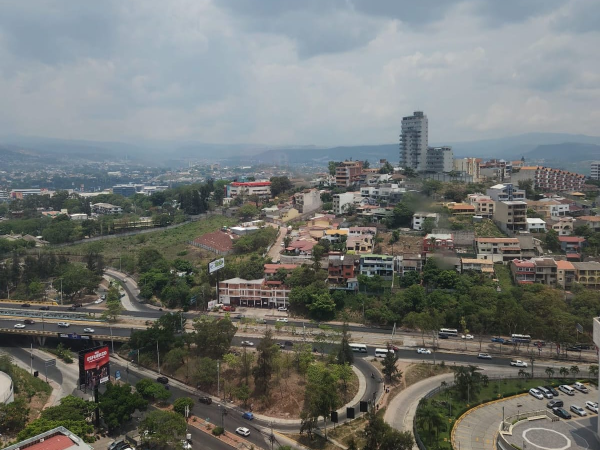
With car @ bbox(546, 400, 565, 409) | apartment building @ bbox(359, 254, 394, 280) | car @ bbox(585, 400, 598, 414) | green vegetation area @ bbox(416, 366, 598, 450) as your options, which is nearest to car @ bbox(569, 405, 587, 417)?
car @ bbox(546, 400, 565, 409)

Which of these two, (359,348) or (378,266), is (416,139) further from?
(359,348)

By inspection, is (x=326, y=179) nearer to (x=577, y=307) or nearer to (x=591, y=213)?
(x=591, y=213)

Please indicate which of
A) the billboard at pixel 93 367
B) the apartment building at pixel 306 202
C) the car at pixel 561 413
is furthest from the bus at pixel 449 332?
the apartment building at pixel 306 202

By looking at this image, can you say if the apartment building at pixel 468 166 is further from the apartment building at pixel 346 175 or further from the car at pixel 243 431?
the car at pixel 243 431

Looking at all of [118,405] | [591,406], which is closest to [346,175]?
[591,406]

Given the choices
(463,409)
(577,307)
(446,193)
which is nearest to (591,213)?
(446,193)
